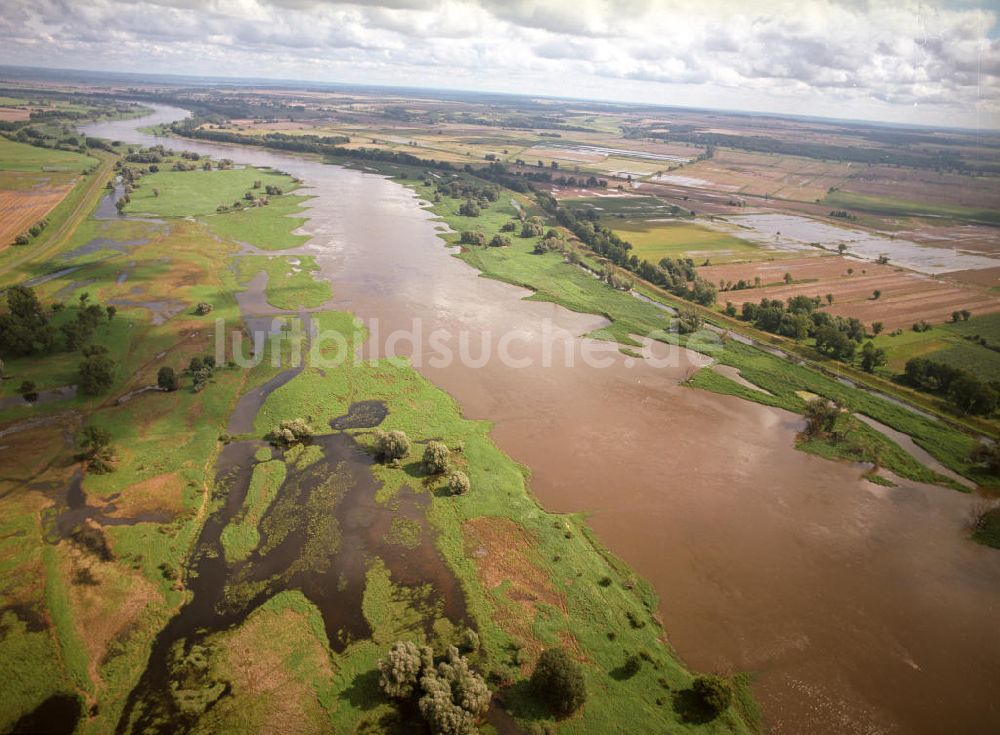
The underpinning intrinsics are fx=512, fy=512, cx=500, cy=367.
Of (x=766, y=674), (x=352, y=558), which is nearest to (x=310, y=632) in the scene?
(x=352, y=558)

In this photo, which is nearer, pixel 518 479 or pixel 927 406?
pixel 518 479

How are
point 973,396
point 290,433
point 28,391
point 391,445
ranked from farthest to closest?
1. point 973,396
2. point 28,391
3. point 290,433
4. point 391,445

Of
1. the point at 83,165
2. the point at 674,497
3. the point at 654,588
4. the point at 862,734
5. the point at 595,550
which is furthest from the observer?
the point at 83,165

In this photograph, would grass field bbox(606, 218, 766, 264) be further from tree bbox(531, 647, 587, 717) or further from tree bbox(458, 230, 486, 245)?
tree bbox(531, 647, 587, 717)

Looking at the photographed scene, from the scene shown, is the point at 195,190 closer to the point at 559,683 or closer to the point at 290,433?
the point at 290,433

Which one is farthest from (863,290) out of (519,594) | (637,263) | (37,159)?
(37,159)

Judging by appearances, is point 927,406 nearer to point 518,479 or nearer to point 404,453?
point 518,479
